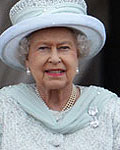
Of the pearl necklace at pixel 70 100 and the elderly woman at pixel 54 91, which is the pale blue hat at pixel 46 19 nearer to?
the elderly woman at pixel 54 91

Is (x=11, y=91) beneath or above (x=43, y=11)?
beneath

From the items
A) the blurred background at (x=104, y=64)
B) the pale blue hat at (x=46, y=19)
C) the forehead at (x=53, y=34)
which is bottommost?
the blurred background at (x=104, y=64)

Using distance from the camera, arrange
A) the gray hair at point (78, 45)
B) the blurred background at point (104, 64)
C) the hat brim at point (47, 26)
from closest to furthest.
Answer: the hat brim at point (47, 26) < the gray hair at point (78, 45) < the blurred background at point (104, 64)

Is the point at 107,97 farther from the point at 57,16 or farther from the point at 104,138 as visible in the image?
the point at 57,16

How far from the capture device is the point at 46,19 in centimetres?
281

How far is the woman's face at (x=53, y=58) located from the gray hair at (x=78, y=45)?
83 mm

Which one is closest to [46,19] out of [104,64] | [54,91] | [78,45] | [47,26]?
[47,26]

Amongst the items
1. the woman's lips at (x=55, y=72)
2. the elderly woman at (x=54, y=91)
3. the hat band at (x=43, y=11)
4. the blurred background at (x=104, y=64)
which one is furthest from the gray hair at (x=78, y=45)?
the blurred background at (x=104, y=64)

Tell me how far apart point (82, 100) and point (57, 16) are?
55 cm

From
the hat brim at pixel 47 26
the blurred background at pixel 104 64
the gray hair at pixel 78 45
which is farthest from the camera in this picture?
the blurred background at pixel 104 64

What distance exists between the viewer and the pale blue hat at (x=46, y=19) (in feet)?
9.25

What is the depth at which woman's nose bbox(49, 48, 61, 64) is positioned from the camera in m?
2.83

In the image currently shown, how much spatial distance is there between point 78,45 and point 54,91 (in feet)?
0.96

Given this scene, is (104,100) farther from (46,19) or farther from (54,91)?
(46,19)
